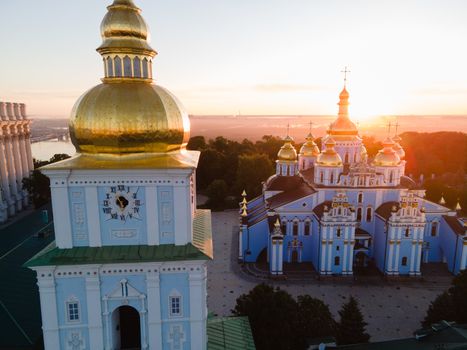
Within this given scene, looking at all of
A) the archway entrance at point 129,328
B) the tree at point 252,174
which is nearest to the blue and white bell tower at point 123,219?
the archway entrance at point 129,328

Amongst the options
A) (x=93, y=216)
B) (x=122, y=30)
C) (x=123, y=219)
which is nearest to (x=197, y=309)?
(x=123, y=219)

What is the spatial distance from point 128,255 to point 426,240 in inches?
1109

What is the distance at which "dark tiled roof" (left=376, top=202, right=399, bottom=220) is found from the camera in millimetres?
27625

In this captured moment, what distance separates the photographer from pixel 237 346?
11.1m

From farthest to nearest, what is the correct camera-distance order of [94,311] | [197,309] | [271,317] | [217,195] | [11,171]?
[217,195] → [11,171] → [271,317] → [197,309] → [94,311]

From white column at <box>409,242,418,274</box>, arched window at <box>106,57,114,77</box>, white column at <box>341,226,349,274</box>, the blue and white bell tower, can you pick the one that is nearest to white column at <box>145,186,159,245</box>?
the blue and white bell tower

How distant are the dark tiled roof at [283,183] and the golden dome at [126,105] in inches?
1016

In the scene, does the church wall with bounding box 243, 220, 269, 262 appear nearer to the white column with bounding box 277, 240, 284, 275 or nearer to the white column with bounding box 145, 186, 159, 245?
the white column with bounding box 277, 240, 284, 275

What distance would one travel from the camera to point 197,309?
29.0 ft

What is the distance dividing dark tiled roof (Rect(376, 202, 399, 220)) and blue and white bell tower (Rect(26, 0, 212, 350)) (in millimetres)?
22385

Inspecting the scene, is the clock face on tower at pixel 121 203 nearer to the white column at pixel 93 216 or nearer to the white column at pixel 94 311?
the white column at pixel 93 216

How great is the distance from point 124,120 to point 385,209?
25.2 meters

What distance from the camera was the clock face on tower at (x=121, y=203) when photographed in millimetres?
8445

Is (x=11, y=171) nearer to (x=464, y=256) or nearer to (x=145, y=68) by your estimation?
(x=145, y=68)
